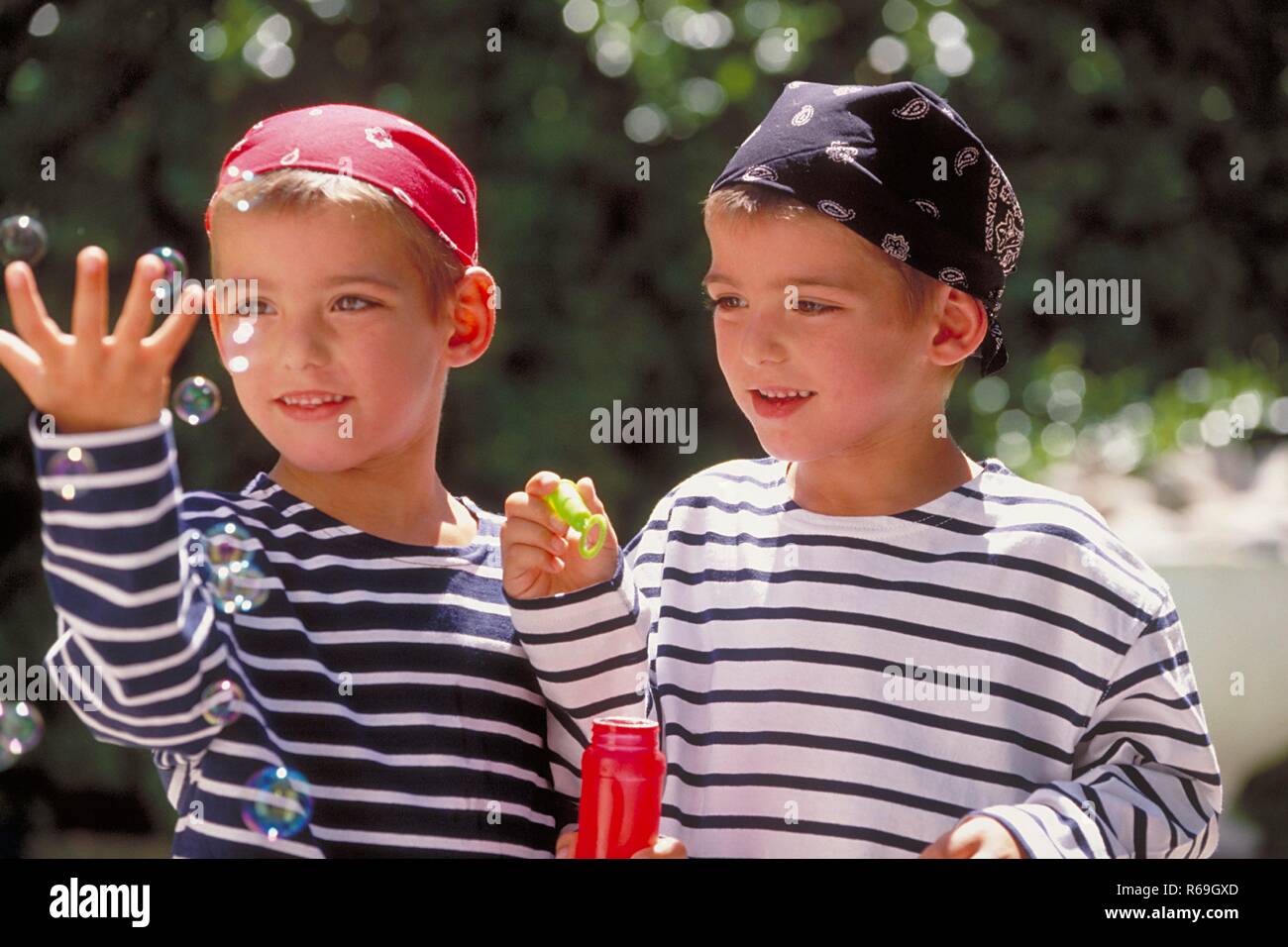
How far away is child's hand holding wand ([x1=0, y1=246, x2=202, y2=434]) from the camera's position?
118 centimetres

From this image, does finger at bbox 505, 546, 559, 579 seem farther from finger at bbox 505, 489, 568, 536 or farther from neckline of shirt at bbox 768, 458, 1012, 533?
neckline of shirt at bbox 768, 458, 1012, 533

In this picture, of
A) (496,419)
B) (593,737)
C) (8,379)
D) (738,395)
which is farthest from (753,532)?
(8,379)

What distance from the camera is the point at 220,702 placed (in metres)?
1.31

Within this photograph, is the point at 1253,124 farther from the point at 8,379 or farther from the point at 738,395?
the point at 8,379

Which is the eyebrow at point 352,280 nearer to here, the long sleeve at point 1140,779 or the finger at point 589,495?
the finger at point 589,495

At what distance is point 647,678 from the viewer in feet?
4.88

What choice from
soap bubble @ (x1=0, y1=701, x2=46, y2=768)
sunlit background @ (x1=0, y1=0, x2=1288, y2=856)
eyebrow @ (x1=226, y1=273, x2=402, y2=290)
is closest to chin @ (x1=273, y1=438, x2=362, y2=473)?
eyebrow @ (x1=226, y1=273, x2=402, y2=290)

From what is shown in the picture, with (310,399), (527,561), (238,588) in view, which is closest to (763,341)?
(527,561)


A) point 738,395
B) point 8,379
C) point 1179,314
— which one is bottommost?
point 738,395

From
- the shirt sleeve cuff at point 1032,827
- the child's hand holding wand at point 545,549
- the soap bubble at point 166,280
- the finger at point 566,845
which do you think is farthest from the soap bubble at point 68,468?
the shirt sleeve cuff at point 1032,827

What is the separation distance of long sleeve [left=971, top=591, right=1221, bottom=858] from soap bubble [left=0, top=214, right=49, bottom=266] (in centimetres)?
101

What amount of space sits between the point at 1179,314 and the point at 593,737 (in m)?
2.05

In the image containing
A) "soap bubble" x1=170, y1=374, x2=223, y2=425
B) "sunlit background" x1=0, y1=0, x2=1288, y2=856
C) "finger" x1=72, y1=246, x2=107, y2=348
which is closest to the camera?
"finger" x1=72, y1=246, x2=107, y2=348
